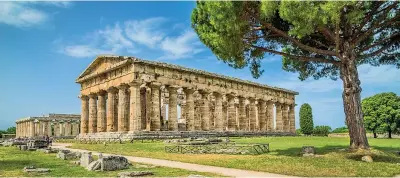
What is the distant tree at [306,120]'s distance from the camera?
66.4 meters

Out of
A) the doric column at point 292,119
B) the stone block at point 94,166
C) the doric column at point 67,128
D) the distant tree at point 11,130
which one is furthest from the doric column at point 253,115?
the distant tree at point 11,130

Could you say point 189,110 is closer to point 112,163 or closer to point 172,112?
point 172,112

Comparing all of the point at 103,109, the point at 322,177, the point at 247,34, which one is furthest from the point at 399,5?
the point at 103,109

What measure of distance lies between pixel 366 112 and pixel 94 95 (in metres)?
42.9

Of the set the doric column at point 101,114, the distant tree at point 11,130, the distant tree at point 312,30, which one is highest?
the distant tree at point 312,30

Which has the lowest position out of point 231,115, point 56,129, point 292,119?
point 56,129

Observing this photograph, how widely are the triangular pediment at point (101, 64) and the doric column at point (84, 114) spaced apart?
10.6 feet

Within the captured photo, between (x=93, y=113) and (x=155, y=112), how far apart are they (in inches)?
469

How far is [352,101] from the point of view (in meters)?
18.7

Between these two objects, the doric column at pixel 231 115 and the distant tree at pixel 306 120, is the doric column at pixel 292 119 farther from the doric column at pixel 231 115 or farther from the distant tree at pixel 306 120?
the doric column at pixel 231 115

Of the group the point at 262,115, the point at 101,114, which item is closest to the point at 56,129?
the point at 101,114

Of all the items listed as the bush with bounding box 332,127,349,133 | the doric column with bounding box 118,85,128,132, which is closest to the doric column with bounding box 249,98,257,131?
the doric column with bounding box 118,85,128,132

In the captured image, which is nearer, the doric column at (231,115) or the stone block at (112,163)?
the stone block at (112,163)

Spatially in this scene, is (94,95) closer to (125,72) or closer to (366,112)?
(125,72)
